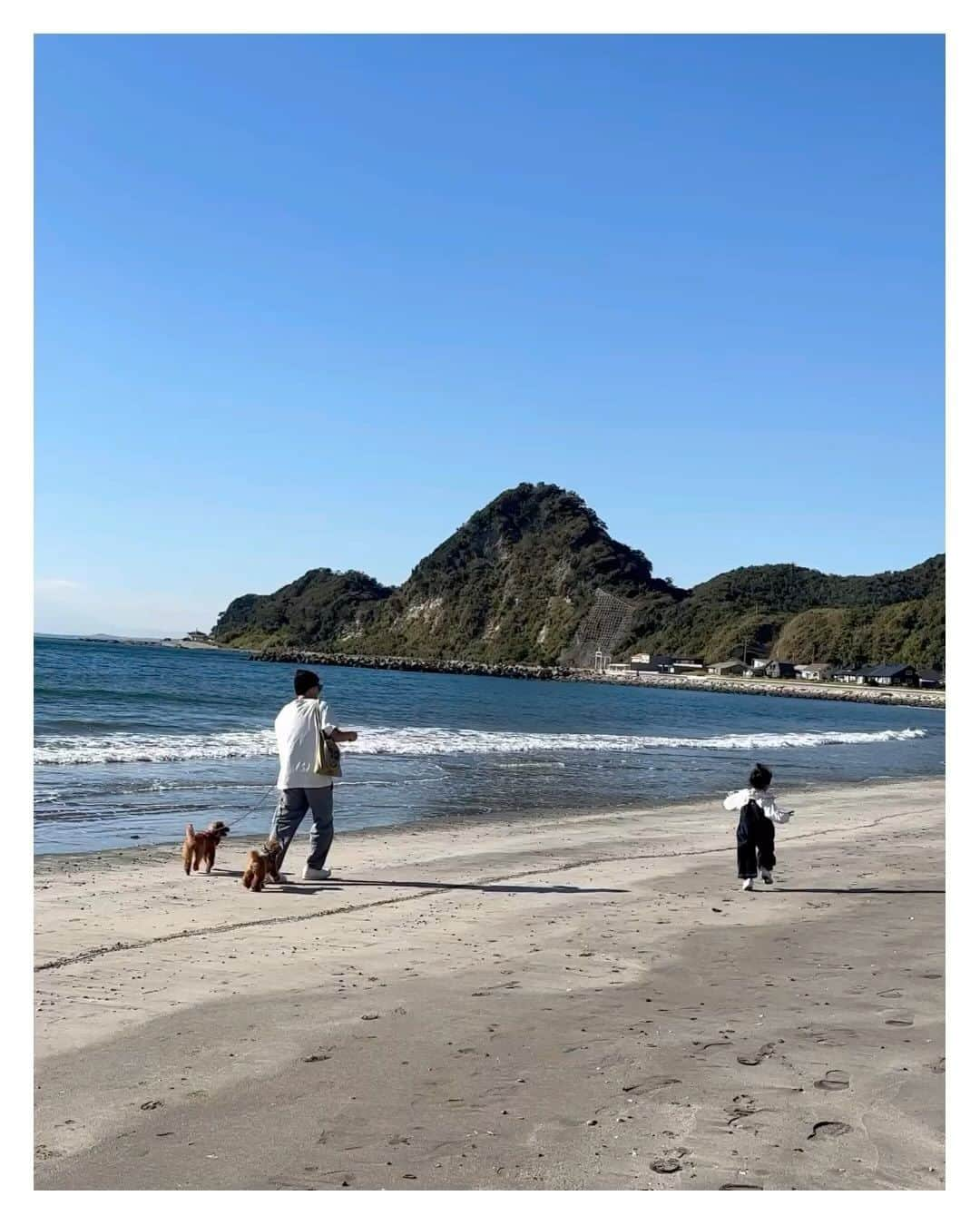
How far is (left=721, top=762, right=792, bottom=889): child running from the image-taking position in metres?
9.62

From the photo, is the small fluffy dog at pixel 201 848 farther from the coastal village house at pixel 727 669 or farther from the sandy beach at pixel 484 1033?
the coastal village house at pixel 727 669

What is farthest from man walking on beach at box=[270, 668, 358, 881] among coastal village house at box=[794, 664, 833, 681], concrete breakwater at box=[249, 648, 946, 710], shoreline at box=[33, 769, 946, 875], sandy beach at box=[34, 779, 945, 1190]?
coastal village house at box=[794, 664, 833, 681]

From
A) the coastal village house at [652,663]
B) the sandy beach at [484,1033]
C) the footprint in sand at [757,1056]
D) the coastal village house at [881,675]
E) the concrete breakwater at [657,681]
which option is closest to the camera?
the sandy beach at [484,1033]

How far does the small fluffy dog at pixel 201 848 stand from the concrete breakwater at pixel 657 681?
112221 mm

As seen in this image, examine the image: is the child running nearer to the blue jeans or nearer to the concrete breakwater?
the blue jeans

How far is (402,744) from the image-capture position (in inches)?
1077

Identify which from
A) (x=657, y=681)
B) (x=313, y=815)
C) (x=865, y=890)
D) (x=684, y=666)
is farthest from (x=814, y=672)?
(x=313, y=815)

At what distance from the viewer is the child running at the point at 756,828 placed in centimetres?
962

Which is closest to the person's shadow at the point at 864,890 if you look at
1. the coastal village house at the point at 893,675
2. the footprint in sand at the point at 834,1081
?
the footprint in sand at the point at 834,1081

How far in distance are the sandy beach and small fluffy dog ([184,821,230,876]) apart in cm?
14

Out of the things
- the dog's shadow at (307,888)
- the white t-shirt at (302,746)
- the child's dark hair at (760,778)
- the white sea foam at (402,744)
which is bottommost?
the white sea foam at (402,744)

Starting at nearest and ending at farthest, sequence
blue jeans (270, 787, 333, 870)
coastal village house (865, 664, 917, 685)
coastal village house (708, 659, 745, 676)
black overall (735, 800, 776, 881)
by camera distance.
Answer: blue jeans (270, 787, 333, 870)
black overall (735, 800, 776, 881)
coastal village house (865, 664, 917, 685)
coastal village house (708, 659, 745, 676)

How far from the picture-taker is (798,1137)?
400 centimetres
